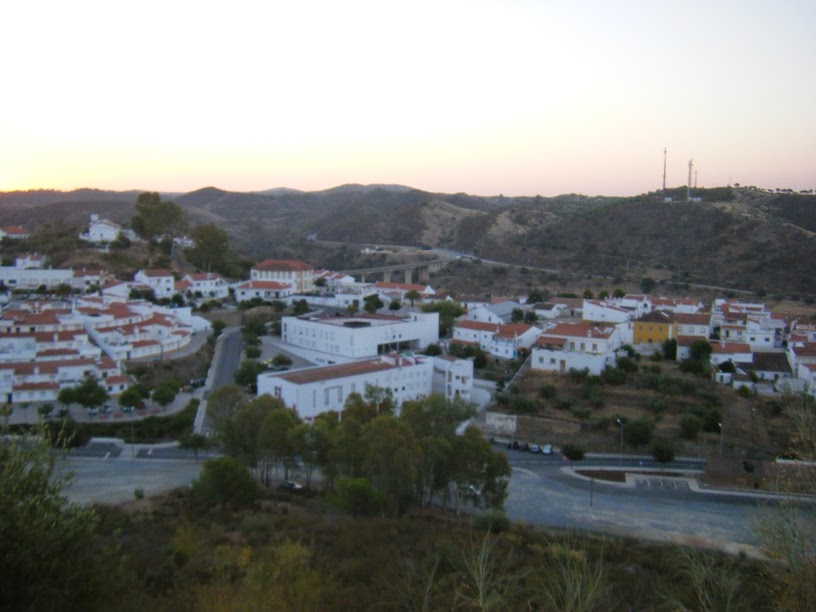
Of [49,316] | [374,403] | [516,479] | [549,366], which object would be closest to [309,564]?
[374,403]

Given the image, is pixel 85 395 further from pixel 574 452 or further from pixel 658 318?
pixel 658 318

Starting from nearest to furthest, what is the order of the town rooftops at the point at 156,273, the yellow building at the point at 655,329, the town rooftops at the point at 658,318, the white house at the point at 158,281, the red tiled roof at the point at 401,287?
the yellow building at the point at 655,329, the town rooftops at the point at 658,318, the white house at the point at 158,281, the town rooftops at the point at 156,273, the red tiled roof at the point at 401,287

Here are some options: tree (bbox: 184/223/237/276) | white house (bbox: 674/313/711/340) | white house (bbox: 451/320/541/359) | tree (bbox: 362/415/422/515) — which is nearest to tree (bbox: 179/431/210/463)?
tree (bbox: 362/415/422/515)

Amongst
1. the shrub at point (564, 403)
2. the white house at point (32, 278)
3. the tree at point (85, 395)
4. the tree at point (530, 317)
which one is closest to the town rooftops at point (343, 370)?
the shrub at point (564, 403)

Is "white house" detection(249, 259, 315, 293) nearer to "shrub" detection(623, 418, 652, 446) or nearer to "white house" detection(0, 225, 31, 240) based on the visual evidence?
"white house" detection(0, 225, 31, 240)

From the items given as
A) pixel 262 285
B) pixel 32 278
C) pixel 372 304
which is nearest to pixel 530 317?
pixel 372 304

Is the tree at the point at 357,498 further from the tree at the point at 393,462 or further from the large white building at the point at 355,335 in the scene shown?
the large white building at the point at 355,335

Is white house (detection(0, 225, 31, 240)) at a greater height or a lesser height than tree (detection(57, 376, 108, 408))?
greater
